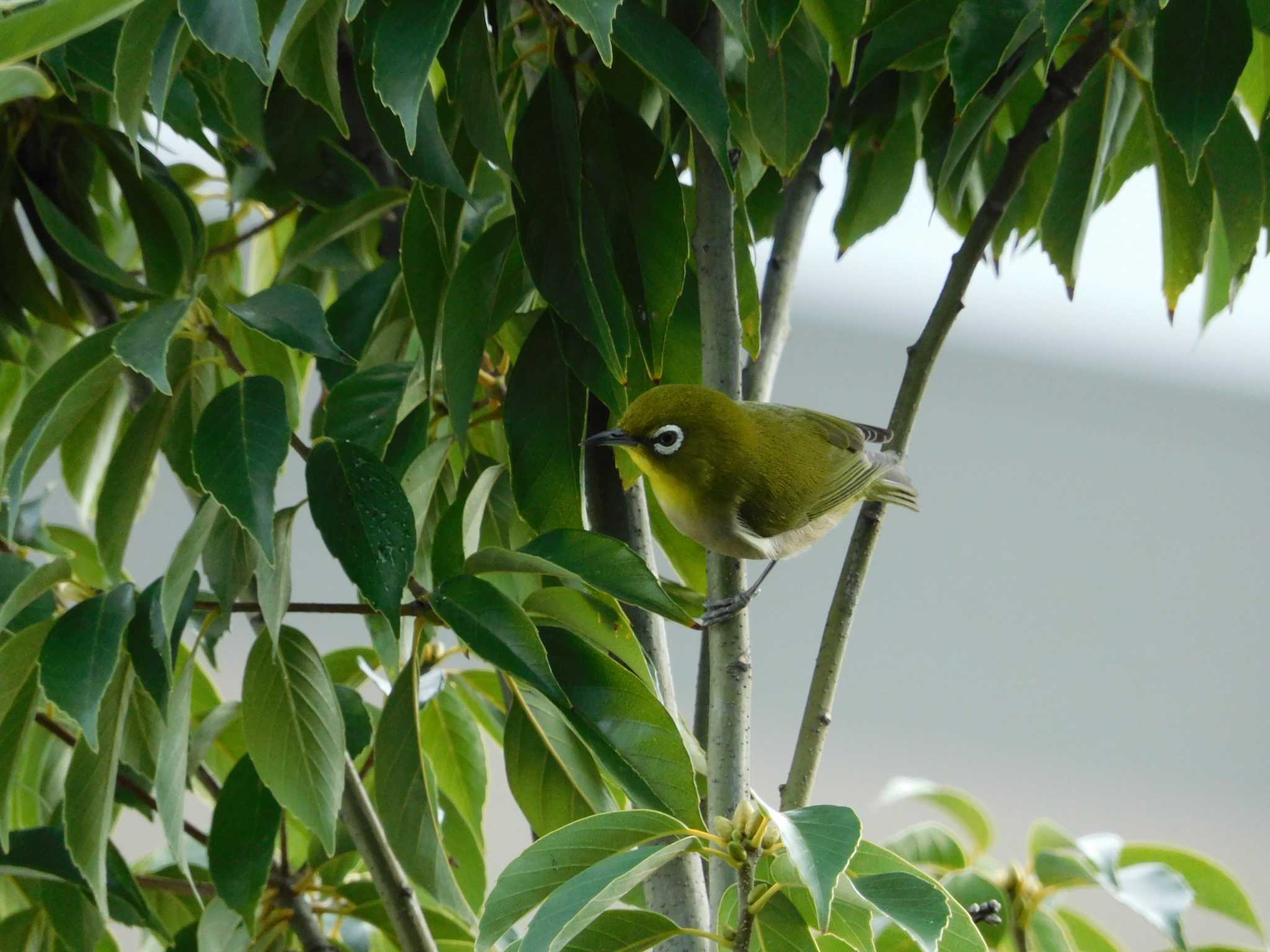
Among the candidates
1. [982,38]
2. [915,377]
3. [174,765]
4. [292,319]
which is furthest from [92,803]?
[982,38]

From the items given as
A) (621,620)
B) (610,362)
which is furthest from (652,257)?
(621,620)

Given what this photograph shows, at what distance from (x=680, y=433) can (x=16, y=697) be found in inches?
18.5

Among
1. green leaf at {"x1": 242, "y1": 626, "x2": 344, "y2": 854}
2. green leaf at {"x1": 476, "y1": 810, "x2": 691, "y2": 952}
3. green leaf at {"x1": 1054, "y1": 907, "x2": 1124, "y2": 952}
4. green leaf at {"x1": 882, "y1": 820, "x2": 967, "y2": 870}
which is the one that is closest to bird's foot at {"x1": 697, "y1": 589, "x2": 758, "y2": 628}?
green leaf at {"x1": 476, "y1": 810, "x2": 691, "y2": 952}

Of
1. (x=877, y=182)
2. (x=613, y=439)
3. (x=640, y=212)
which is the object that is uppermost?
(x=877, y=182)

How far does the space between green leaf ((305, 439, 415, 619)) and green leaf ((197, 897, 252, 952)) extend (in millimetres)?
270

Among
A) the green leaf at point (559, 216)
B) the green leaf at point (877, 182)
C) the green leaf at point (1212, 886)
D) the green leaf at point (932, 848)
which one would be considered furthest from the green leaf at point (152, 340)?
A: the green leaf at point (1212, 886)

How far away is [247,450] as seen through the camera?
2.08 ft

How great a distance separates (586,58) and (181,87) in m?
0.26

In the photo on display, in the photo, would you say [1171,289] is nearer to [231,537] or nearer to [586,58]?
[586,58]

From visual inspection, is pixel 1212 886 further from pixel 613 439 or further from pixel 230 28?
pixel 230 28

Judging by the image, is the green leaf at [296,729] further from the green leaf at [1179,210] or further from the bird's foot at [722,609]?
the green leaf at [1179,210]

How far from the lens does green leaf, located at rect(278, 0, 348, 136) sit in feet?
2.14

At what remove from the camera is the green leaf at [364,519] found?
2.01 feet

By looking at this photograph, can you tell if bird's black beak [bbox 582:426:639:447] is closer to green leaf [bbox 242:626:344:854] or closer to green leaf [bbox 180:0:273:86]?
green leaf [bbox 242:626:344:854]
